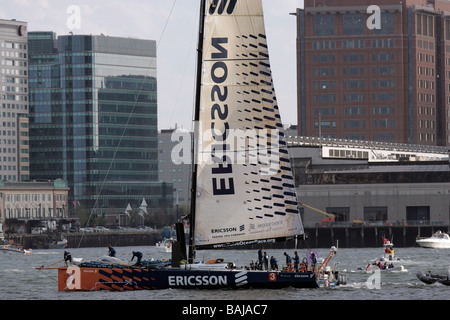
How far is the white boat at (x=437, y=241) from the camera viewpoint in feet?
490

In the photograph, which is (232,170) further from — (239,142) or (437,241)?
(437,241)

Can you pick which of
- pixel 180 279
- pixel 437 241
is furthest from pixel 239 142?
pixel 437 241

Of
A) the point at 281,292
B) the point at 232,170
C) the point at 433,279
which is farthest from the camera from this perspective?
the point at 433,279

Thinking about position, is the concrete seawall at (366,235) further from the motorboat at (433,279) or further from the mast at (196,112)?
the mast at (196,112)

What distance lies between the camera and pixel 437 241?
490 feet

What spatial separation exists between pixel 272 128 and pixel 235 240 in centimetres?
673

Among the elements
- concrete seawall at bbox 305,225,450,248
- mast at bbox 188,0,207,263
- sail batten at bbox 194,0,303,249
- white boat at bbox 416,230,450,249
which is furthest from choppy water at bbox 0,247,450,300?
concrete seawall at bbox 305,225,450,248

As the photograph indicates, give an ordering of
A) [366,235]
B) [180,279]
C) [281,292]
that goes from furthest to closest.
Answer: [366,235] < [180,279] < [281,292]

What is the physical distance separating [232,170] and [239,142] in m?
1.64

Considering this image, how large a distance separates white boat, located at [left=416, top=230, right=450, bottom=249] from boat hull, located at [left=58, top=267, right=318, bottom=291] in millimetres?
90008

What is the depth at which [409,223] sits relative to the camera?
16250cm

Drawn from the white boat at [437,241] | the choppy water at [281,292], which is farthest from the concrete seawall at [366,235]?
the choppy water at [281,292]

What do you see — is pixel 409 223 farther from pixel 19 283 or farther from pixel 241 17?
pixel 241 17
